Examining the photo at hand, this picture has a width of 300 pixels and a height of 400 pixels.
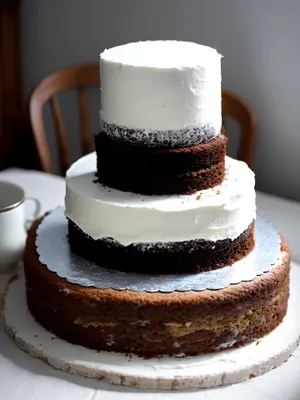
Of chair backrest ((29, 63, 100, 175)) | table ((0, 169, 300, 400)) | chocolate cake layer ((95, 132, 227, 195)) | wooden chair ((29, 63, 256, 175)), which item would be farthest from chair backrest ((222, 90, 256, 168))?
table ((0, 169, 300, 400))

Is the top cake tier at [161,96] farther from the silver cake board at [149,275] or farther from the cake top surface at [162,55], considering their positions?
the silver cake board at [149,275]

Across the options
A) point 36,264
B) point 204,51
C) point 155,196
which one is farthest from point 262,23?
point 36,264

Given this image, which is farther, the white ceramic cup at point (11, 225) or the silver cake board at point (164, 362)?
the white ceramic cup at point (11, 225)

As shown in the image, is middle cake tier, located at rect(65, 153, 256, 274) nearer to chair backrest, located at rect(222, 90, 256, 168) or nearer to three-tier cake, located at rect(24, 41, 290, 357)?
three-tier cake, located at rect(24, 41, 290, 357)

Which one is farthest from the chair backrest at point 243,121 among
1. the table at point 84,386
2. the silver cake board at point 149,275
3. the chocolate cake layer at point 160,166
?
the table at point 84,386

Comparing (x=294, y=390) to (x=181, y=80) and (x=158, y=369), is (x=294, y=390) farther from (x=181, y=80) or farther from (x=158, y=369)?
(x=181, y=80)

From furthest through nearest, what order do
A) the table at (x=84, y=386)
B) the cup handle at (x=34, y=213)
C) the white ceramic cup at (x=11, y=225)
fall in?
the cup handle at (x=34, y=213) → the white ceramic cup at (x=11, y=225) → the table at (x=84, y=386)
